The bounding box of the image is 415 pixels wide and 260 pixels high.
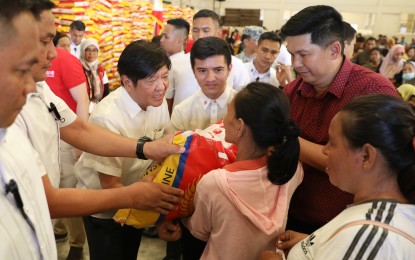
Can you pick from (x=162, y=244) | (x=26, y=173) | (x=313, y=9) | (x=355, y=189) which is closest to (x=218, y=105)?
Result: (x=313, y=9)

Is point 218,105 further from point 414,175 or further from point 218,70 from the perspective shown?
point 414,175

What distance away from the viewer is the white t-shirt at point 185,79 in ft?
9.58

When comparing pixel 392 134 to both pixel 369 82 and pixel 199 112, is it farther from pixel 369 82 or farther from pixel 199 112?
pixel 199 112

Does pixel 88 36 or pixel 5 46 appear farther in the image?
pixel 88 36

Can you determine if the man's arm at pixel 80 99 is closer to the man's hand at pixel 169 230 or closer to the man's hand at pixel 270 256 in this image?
the man's hand at pixel 169 230

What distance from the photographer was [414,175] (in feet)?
A: 3.01

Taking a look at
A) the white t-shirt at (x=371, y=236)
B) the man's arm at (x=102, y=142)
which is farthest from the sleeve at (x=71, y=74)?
the white t-shirt at (x=371, y=236)

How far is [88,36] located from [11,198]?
532cm

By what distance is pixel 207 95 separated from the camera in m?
2.09

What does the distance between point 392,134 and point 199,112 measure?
1287 mm

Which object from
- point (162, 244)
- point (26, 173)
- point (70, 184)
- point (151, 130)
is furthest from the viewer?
point (162, 244)

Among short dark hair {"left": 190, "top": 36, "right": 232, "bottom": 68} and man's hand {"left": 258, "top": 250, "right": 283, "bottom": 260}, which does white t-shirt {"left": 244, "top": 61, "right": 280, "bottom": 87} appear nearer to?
short dark hair {"left": 190, "top": 36, "right": 232, "bottom": 68}

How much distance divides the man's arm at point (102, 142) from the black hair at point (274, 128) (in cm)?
43

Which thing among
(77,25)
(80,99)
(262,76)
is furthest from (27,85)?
(77,25)
